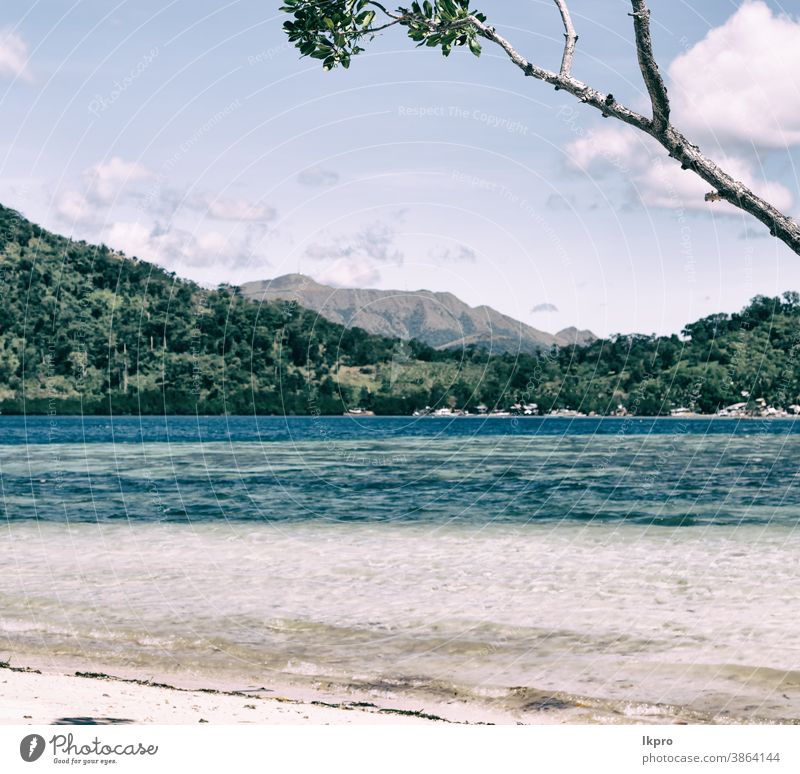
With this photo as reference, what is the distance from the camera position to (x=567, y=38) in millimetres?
8117

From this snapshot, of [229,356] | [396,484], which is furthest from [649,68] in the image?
[229,356]

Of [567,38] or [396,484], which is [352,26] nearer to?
[567,38]

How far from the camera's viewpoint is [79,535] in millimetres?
30406

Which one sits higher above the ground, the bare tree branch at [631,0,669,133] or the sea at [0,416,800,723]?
the bare tree branch at [631,0,669,133]

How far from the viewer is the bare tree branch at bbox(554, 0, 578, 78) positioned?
310 inches

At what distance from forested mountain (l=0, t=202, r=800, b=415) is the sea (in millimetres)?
82444

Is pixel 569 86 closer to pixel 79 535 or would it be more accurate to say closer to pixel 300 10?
pixel 300 10

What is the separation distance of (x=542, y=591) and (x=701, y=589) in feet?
11.9

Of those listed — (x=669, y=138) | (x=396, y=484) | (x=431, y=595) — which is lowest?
(x=396, y=484)

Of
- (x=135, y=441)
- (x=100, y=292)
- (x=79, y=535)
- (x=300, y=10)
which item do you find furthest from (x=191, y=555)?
(x=100, y=292)

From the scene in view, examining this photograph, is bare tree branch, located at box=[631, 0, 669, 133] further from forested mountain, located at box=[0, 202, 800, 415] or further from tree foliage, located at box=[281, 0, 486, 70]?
forested mountain, located at box=[0, 202, 800, 415]

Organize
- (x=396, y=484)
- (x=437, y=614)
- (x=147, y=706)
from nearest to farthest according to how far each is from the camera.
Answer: (x=147, y=706)
(x=437, y=614)
(x=396, y=484)

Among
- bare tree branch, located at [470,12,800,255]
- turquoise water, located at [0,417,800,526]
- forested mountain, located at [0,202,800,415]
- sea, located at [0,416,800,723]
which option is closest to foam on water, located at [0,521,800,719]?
sea, located at [0,416,800,723]

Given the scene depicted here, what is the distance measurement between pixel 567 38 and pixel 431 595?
14444mm
